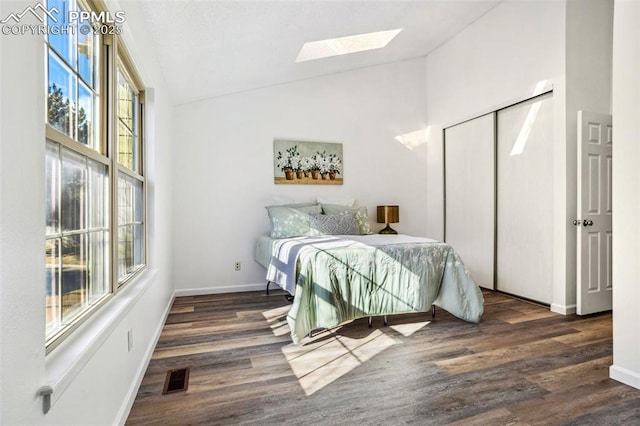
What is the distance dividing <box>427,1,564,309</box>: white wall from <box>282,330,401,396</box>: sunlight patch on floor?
6.72 feet

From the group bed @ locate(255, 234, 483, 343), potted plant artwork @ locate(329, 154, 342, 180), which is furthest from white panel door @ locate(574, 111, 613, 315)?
potted plant artwork @ locate(329, 154, 342, 180)

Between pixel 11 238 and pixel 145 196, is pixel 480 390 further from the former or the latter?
pixel 145 196

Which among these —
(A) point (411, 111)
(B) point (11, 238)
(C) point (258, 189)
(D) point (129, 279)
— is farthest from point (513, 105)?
(B) point (11, 238)

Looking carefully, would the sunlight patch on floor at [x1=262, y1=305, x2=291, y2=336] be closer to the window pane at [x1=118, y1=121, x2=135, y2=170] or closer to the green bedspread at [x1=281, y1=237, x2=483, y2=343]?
the green bedspread at [x1=281, y1=237, x2=483, y2=343]

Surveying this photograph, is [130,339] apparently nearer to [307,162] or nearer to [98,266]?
[98,266]

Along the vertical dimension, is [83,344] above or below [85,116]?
below

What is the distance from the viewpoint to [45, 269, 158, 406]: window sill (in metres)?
0.96

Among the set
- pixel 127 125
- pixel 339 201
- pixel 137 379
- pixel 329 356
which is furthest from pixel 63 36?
pixel 339 201

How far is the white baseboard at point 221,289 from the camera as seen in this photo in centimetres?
403

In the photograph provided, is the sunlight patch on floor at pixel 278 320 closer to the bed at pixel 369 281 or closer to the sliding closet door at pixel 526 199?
the bed at pixel 369 281

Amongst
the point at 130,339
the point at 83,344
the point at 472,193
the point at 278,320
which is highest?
the point at 472,193

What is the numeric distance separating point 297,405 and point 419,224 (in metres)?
3.75

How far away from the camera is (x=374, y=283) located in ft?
9.09

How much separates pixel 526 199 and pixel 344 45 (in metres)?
2.64
